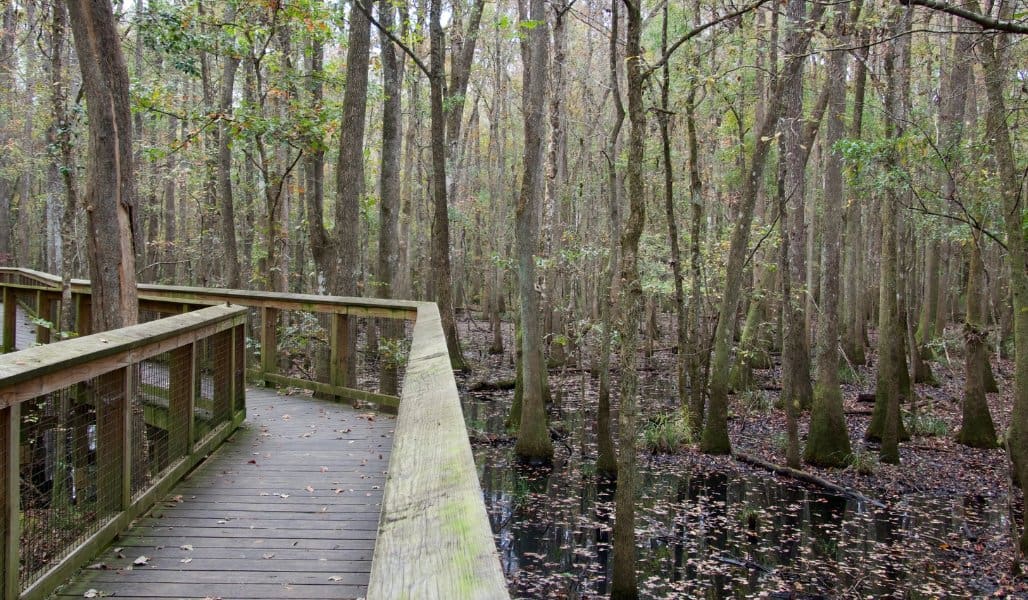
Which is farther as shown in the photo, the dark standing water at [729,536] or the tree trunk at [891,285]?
the tree trunk at [891,285]

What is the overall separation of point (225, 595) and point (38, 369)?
133cm

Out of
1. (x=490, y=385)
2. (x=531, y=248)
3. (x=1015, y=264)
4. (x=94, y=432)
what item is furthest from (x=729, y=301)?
(x=94, y=432)

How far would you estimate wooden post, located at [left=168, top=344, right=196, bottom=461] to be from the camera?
4980 mm

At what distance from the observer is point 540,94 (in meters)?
12.1

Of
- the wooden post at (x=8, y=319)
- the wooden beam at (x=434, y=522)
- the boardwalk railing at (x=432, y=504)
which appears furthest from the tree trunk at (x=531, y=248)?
the wooden beam at (x=434, y=522)

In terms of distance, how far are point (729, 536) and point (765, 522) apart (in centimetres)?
88

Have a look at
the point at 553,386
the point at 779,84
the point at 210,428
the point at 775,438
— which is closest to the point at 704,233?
the point at 553,386

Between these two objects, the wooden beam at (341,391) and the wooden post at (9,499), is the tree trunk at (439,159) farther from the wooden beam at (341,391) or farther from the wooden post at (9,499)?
the wooden post at (9,499)

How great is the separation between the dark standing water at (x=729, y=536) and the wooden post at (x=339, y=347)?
303 centimetres

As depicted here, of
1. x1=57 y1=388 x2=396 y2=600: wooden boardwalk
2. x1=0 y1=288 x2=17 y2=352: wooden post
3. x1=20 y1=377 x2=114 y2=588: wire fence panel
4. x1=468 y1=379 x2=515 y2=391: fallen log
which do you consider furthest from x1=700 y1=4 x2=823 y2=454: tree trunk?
x1=0 y1=288 x2=17 y2=352: wooden post

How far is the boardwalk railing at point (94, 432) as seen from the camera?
2941 millimetres

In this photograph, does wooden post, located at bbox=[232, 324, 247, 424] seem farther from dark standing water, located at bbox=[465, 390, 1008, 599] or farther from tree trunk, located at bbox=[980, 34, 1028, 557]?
tree trunk, located at bbox=[980, 34, 1028, 557]

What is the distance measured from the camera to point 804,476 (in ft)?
39.7

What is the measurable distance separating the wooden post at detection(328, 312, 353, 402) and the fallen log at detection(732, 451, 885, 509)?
27.2ft
